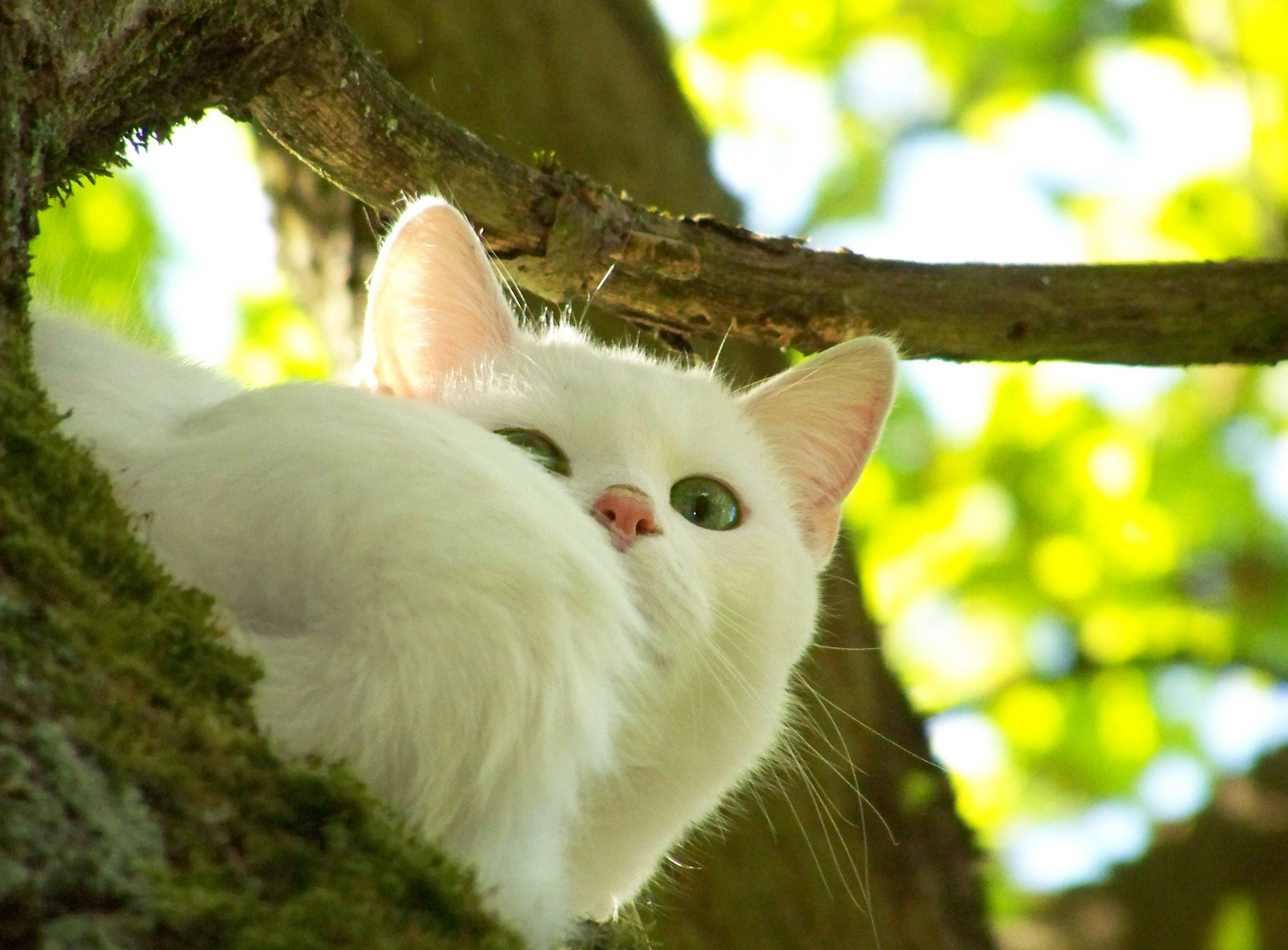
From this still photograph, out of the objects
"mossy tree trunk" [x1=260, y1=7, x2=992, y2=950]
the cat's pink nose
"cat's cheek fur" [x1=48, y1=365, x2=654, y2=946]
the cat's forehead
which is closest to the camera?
"cat's cheek fur" [x1=48, y1=365, x2=654, y2=946]

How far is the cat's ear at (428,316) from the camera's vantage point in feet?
7.01

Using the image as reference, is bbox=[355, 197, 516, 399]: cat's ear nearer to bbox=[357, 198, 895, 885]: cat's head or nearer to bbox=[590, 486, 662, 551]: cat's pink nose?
bbox=[357, 198, 895, 885]: cat's head

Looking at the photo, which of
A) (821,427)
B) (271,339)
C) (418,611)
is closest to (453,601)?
(418,611)

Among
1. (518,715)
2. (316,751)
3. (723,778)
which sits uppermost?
(723,778)

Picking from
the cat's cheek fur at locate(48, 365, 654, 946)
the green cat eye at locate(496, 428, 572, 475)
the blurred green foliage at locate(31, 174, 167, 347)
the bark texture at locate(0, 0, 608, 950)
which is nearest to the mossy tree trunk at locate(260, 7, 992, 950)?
the green cat eye at locate(496, 428, 572, 475)

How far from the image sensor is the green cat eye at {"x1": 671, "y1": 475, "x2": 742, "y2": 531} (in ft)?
6.95

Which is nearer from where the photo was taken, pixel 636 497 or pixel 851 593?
pixel 636 497

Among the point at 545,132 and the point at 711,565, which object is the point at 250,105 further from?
the point at 545,132

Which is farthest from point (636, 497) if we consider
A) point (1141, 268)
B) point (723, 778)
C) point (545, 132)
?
point (545, 132)

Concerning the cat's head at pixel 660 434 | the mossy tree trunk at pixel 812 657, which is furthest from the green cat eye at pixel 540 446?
the mossy tree trunk at pixel 812 657

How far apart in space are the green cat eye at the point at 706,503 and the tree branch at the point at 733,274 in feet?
0.98

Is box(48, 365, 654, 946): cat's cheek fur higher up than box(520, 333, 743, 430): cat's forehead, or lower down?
lower down

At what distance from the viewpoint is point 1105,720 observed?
546 cm

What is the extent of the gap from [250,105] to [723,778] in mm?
1277
